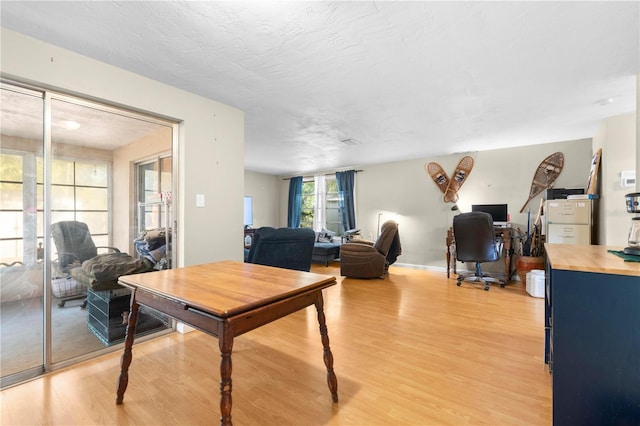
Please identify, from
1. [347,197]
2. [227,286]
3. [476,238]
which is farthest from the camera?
[347,197]

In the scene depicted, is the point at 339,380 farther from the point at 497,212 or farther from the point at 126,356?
the point at 497,212

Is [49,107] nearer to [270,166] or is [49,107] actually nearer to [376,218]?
[270,166]

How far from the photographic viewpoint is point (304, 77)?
2359 mm

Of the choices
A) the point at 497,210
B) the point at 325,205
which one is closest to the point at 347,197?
the point at 325,205

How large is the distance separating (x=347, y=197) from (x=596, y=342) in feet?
18.5

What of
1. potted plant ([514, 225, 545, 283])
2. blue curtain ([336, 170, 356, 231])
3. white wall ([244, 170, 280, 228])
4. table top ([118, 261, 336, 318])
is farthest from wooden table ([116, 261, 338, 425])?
white wall ([244, 170, 280, 228])

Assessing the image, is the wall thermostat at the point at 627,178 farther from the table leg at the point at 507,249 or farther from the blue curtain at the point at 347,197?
the blue curtain at the point at 347,197

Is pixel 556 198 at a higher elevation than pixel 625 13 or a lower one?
lower

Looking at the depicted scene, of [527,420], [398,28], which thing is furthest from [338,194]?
[527,420]

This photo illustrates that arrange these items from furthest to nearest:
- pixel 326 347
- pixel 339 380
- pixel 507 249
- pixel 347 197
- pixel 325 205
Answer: pixel 325 205 < pixel 347 197 < pixel 507 249 < pixel 339 380 < pixel 326 347

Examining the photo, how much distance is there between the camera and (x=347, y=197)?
6734 mm

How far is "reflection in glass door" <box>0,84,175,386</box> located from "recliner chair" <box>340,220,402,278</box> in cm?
305

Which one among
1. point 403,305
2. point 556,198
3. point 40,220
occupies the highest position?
point 556,198

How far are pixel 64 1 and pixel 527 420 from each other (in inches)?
133
